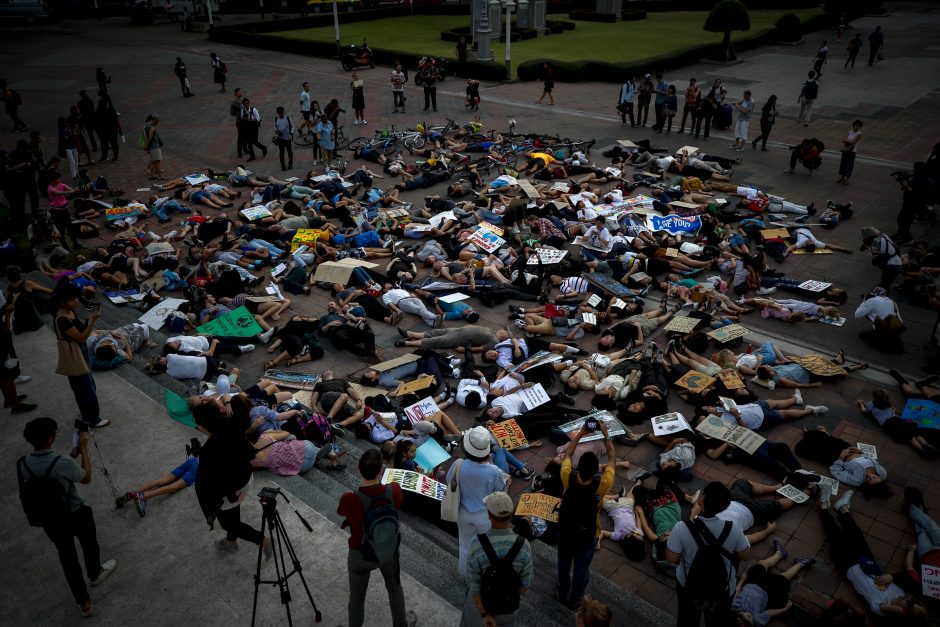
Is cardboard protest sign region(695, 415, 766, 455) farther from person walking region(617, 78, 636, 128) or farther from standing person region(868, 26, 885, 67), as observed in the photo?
standing person region(868, 26, 885, 67)

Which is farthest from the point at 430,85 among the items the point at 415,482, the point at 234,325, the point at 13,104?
the point at 415,482

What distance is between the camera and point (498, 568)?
459cm

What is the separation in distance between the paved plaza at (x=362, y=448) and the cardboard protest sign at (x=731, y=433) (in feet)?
1.05

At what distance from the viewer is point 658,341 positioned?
11125mm

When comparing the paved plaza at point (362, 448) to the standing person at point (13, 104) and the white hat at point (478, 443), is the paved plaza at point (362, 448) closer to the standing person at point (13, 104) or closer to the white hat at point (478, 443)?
the standing person at point (13, 104)

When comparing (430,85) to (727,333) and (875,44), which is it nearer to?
(727,333)

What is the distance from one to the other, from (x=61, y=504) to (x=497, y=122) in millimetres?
20348

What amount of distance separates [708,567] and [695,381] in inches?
194

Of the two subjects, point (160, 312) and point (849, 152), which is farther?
point (849, 152)

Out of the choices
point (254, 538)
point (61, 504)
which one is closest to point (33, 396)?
point (61, 504)

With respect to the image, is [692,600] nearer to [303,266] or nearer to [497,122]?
[303,266]

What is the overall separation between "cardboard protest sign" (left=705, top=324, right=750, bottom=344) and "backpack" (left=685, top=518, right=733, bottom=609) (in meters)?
6.12

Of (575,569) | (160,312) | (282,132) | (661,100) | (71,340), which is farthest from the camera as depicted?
(661,100)

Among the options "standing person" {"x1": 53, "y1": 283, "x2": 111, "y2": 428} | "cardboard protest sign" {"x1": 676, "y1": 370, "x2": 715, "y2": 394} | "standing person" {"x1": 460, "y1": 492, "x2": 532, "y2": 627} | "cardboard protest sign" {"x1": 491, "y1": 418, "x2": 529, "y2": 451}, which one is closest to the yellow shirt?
"standing person" {"x1": 460, "y1": 492, "x2": 532, "y2": 627}
